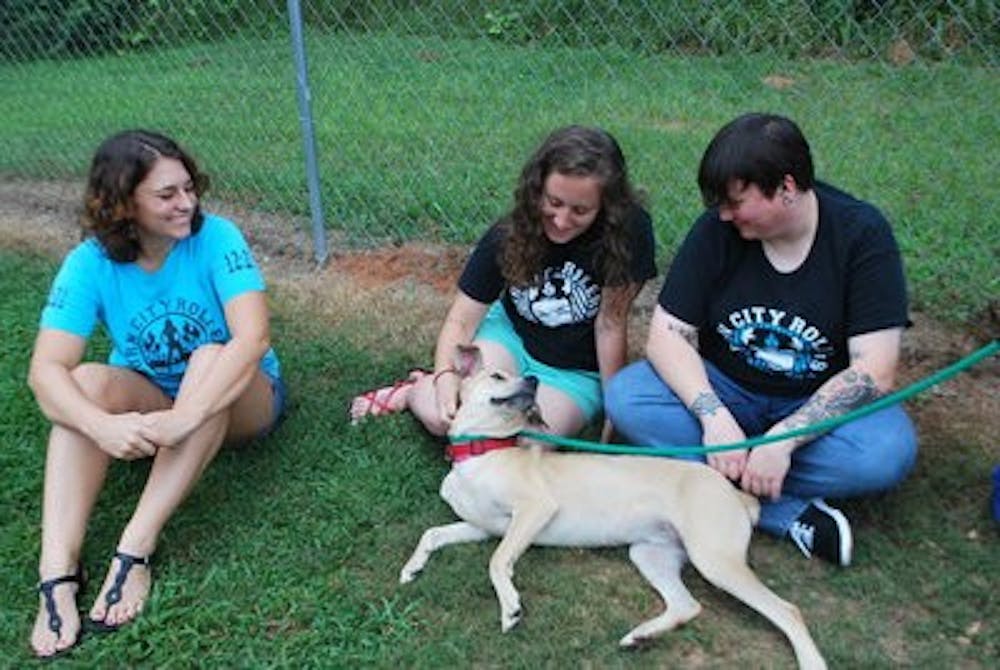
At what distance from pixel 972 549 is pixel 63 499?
2450mm

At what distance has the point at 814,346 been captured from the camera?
112 inches

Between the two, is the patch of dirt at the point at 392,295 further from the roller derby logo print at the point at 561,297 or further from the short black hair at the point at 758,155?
the short black hair at the point at 758,155

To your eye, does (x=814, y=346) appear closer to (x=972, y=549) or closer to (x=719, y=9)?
(x=972, y=549)

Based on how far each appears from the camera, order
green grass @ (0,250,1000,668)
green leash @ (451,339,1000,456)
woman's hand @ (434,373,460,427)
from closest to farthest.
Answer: green leash @ (451,339,1000,456), green grass @ (0,250,1000,668), woman's hand @ (434,373,460,427)

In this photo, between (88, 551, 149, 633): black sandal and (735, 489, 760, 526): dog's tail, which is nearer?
(88, 551, 149, 633): black sandal

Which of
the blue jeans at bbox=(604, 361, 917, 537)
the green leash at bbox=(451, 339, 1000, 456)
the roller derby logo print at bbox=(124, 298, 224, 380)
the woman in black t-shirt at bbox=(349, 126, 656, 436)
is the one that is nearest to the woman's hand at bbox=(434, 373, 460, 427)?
the woman in black t-shirt at bbox=(349, 126, 656, 436)

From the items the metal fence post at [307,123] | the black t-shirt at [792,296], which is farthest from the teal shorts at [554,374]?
the metal fence post at [307,123]

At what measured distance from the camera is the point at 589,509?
2.86 meters

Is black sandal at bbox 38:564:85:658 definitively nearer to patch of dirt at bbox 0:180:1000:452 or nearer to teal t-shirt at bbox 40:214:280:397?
teal t-shirt at bbox 40:214:280:397

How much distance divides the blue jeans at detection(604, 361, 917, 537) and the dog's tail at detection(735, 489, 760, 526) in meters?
0.12

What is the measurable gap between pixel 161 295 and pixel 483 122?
3.87m

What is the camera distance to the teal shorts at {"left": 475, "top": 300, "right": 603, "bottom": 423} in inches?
133

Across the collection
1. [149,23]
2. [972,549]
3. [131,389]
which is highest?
[149,23]

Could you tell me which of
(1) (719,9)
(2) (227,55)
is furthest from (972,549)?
(2) (227,55)
